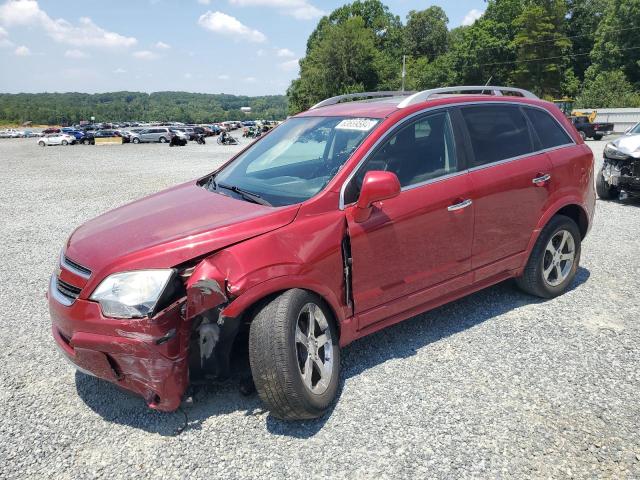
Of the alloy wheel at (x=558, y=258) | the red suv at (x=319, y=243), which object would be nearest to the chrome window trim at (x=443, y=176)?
the red suv at (x=319, y=243)

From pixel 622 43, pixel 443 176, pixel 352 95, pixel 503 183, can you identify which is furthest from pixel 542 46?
pixel 443 176

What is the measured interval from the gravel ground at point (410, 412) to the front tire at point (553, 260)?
0.50 feet

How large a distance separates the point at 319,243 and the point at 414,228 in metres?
0.77

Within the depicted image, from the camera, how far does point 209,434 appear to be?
2.83 meters

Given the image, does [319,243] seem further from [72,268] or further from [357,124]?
[72,268]

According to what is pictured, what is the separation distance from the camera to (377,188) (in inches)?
116

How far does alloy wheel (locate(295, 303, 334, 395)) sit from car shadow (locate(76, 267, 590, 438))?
8.4 inches

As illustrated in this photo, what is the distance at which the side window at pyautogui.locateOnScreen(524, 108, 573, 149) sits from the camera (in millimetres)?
4309

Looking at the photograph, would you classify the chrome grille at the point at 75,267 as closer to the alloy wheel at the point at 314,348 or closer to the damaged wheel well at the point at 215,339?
the damaged wheel well at the point at 215,339

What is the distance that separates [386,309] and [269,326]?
3.21 ft

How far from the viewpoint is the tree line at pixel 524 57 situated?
57250mm

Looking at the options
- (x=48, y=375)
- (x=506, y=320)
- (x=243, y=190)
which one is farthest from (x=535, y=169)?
(x=48, y=375)

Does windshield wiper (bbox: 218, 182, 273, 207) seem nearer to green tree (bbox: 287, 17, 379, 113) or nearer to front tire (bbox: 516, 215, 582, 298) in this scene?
front tire (bbox: 516, 215, 582, 298)

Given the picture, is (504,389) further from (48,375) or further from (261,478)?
(48,375)
